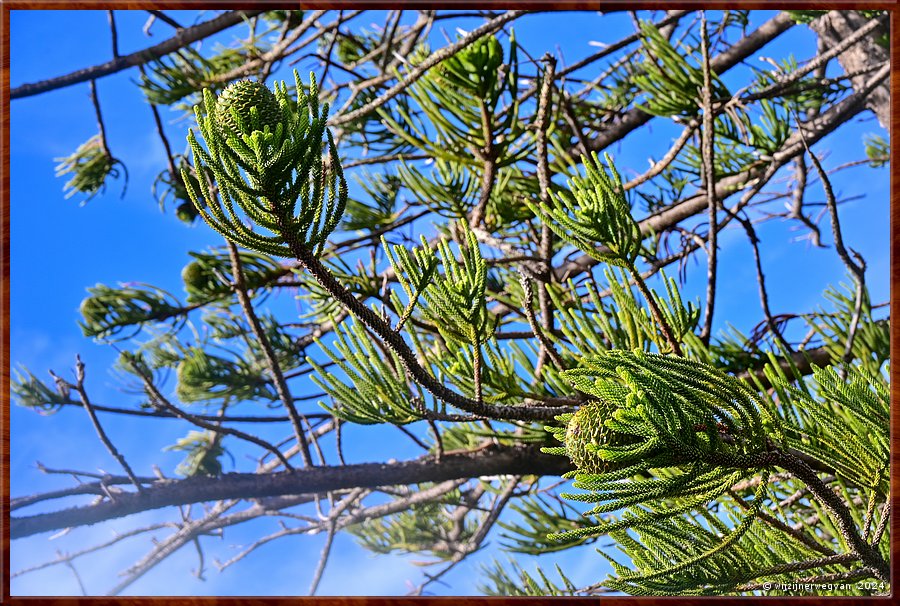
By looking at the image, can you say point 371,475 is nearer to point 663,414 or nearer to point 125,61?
point 663,414

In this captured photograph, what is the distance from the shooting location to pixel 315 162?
11.1 inches

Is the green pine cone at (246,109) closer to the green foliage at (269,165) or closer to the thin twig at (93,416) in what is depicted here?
the green foliage at (269,165)

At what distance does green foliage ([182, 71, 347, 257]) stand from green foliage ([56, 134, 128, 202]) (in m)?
0.92

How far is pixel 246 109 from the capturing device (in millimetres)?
275

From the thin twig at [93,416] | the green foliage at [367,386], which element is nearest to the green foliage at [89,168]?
the thin twig at [93,416]

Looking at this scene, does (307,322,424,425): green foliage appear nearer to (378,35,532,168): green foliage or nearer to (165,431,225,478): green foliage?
(378,35,532,168): green foliage

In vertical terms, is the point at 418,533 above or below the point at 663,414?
above

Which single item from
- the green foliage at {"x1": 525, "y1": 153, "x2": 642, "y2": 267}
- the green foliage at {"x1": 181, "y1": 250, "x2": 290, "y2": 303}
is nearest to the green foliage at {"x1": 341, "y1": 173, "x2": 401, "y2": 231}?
the green foliage at {"x1": 181, "y1": 250, "x2": 290, "y2": 303}

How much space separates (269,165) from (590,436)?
15 centimetres

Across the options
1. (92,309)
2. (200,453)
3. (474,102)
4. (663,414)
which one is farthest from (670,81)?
(200,453)

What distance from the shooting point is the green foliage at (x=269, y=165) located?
268 mm

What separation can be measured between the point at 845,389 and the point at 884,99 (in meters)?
0.64

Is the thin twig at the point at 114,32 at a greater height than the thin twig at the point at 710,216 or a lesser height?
greater

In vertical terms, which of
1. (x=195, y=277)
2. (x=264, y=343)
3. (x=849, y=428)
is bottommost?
(x=849, y=428)
